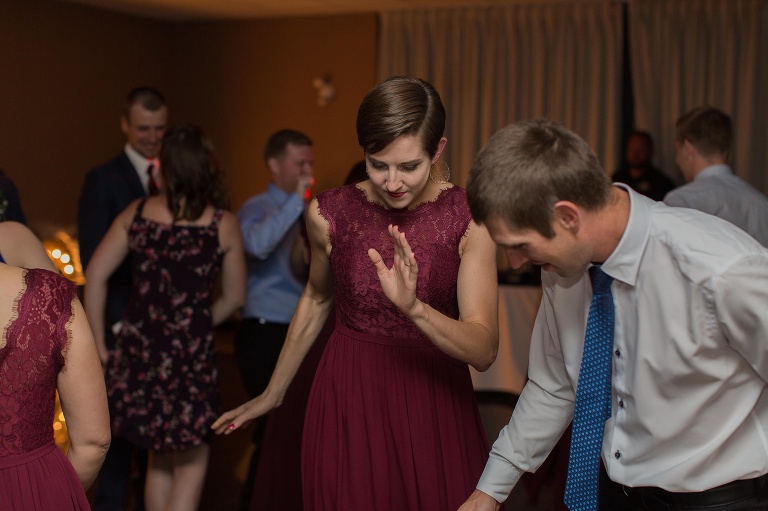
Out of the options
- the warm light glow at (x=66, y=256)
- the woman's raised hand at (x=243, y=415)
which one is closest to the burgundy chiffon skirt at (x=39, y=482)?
the woman's raised hand at (x=243, y=415)

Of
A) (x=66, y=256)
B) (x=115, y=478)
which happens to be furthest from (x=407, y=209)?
(x=66, y=256)

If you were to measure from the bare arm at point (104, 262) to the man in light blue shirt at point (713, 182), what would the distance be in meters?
2.29

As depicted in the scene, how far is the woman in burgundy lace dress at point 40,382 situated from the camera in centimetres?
164

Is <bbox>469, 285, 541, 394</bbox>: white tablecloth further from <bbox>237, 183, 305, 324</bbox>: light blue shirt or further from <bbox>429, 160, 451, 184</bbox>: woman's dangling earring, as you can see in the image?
<bbox>429, 160, 451, 184</bbox>: woman's dangling earring

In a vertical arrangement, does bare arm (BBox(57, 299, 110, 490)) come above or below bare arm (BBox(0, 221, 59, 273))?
below

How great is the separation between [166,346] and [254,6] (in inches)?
207

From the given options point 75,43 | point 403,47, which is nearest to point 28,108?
point 75,43

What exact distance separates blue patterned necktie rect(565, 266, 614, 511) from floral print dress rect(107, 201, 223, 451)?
1848mm

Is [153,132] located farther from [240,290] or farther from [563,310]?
[563,310]

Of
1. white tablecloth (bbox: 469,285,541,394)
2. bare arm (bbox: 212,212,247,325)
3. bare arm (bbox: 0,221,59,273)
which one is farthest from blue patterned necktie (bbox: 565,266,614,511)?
white tablecloth (bbox: 469,285,541,394)

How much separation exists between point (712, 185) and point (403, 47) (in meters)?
4.68

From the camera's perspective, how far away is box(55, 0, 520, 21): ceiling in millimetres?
7566

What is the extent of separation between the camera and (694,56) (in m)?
7.25

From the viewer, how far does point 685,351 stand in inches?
58.7
